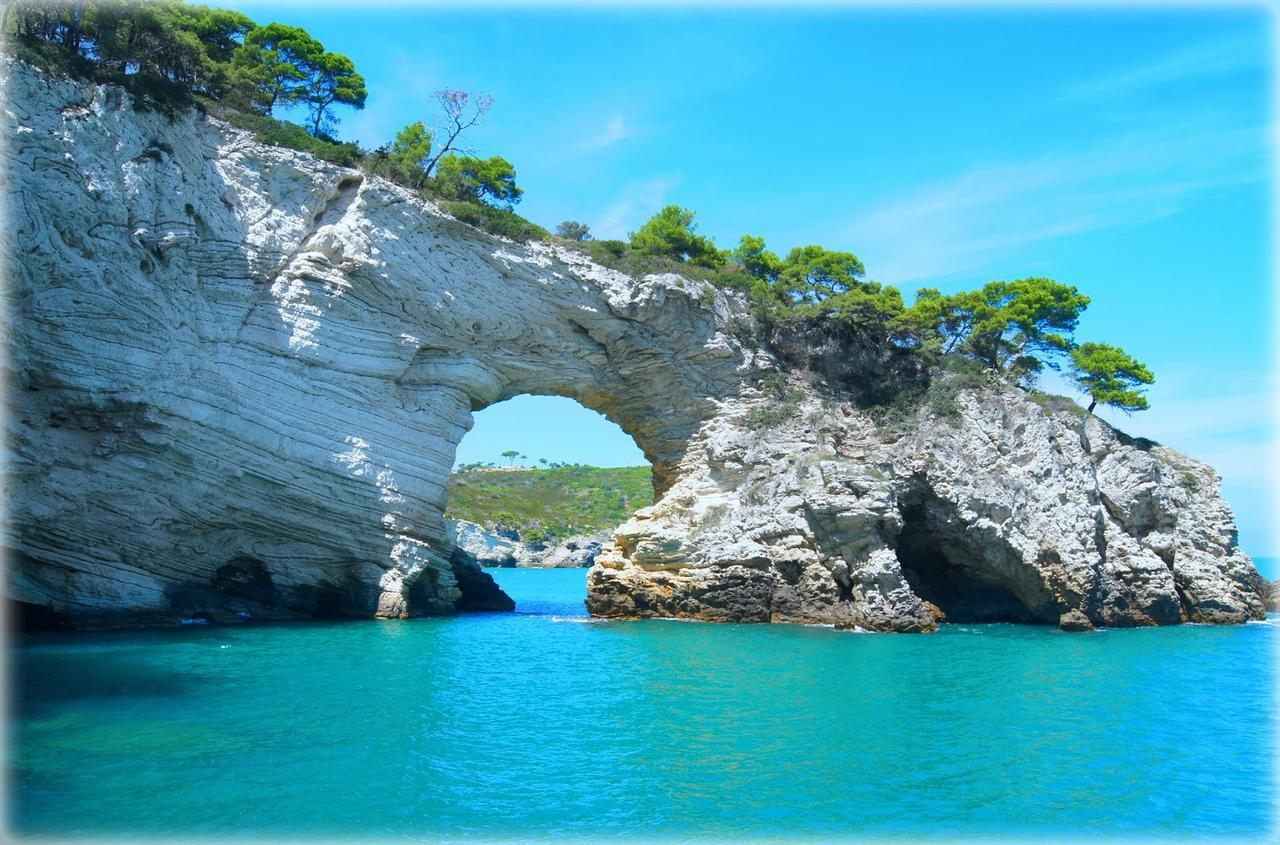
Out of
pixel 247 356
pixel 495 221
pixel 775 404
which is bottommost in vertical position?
pixel 247 356

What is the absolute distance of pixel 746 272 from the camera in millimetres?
38812

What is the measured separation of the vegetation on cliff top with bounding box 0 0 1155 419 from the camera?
29.5 metres

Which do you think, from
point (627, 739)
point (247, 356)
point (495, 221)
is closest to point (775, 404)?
point (495, 221)

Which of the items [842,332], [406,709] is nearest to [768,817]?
[406,709]

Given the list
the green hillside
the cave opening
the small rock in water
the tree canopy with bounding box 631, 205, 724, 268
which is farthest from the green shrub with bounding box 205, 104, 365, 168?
the green hillside

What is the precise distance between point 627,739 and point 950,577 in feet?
69.8

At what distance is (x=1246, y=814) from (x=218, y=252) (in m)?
25.7

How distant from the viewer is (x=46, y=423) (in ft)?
72.9

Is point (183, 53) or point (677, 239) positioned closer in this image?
point (183, 53)

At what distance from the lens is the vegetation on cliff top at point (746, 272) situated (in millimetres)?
29484

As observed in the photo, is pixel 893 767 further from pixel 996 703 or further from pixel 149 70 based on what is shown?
pixel 149 70

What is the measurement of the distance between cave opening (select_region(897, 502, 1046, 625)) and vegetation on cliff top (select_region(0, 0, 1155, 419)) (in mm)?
4980

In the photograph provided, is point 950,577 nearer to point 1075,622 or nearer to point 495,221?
point 1075,622

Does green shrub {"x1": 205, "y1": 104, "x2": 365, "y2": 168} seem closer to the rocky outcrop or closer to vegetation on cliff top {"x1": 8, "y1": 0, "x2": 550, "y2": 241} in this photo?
vegetation on cliff top {"x1": 8, "y1": 0, "x2": 550, "y2": 241}
